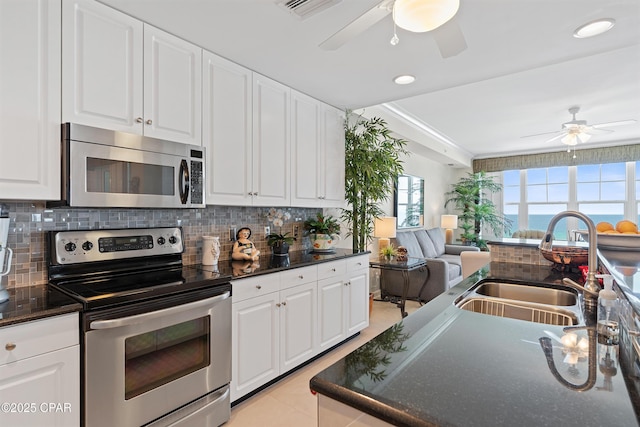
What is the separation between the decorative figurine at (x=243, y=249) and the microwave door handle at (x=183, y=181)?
2.00ft

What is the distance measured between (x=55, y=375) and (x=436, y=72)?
2.86 m

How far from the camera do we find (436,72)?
2.50 m

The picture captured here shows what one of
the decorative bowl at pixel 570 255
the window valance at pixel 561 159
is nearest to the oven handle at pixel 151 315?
the decorative bowl at pixel 570 255

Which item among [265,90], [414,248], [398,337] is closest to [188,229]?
[265,90]

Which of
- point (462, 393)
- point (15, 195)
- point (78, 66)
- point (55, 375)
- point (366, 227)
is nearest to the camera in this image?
point (462, 393)

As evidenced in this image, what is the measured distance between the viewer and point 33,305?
132 centimetres

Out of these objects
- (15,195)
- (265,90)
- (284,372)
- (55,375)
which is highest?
(265,90)

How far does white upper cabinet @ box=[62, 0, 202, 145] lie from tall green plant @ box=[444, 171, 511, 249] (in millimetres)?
6614

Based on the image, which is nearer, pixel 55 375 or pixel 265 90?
pixel 55 375

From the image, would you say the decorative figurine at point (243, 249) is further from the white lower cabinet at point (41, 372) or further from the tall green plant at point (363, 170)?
the tall green plant at point (363, 170)

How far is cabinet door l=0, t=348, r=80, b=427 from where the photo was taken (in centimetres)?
118

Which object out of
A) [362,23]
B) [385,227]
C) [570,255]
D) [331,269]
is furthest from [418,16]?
[385,227]

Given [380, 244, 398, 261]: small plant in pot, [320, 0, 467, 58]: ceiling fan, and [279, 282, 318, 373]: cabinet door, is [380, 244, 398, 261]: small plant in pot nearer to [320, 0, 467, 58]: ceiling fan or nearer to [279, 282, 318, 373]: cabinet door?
[279, 282, 318, 373]: cabinet door

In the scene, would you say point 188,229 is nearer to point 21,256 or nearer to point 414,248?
point 21,256
